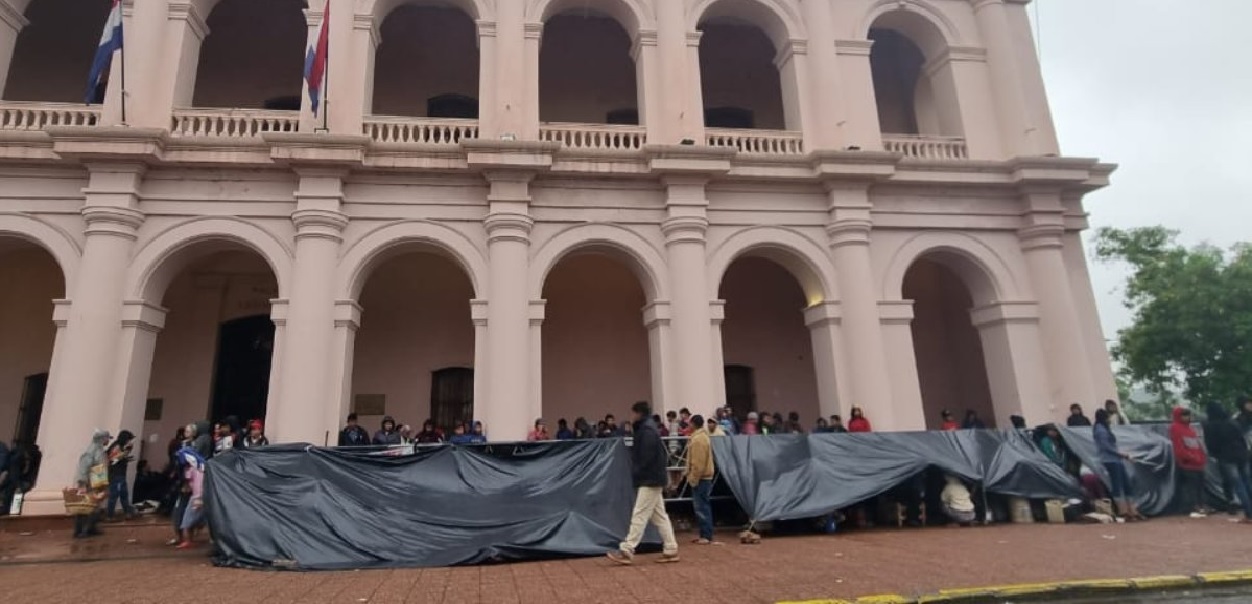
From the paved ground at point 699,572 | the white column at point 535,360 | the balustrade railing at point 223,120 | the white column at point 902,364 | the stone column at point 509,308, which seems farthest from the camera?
the white column at point 902,364

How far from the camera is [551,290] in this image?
16766 millimetres

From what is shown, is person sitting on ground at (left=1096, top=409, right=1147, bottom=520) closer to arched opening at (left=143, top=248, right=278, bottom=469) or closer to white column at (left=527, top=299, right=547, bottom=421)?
white column at (left=527, top=299, right=547, bottom=421)

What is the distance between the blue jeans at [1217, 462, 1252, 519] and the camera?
9.62m

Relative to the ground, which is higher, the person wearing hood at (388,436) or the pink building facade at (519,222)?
A: the pink building facade at (519,222)

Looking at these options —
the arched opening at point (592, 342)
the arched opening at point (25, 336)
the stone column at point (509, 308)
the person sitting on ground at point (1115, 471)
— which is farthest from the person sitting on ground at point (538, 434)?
the arched opening at point (25, 336)

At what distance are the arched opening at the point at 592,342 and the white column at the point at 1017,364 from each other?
7728mm

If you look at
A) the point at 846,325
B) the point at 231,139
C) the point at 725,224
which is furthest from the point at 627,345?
the point at 231,139

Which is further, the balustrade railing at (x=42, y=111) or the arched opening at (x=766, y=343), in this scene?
the arched opening at (x=766, y=343)

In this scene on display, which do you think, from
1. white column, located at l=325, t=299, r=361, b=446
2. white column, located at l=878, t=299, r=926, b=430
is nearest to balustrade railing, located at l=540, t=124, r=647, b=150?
white column, located at l=325, t=299, r=361, b=446

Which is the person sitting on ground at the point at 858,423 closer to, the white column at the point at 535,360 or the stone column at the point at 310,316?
the white column at the point at 535,360

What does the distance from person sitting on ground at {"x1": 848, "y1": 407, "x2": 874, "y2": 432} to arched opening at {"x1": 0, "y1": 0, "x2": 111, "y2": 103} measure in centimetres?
1895

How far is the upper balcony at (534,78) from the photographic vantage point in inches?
536

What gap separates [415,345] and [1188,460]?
589 inches

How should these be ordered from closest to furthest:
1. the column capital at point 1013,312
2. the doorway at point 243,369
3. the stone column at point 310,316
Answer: the stone column at point 310,316 → the column capital at point 1013,312 → the doorway at point 243,369
